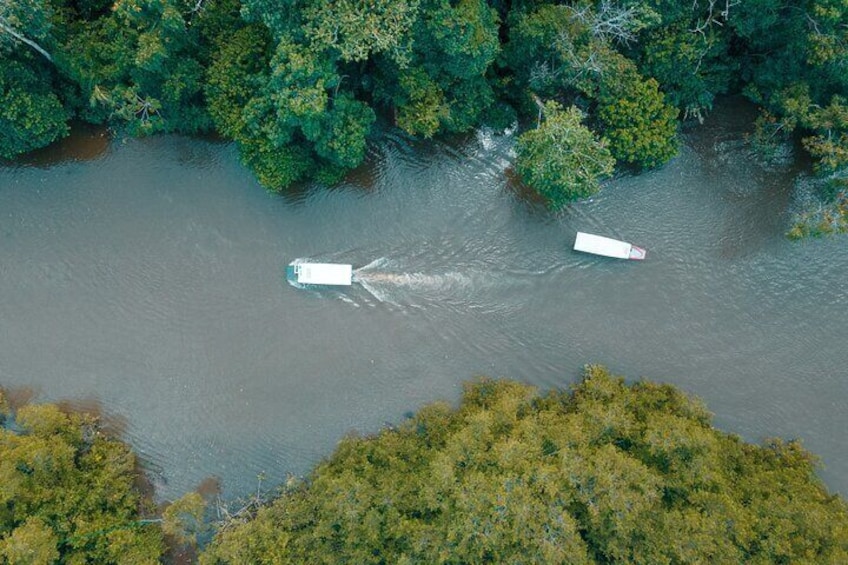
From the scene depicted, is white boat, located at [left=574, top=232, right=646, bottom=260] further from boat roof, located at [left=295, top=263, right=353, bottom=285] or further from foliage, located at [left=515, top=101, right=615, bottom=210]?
boat roof, located at [left=295, top=263, right=353, bottom=285]

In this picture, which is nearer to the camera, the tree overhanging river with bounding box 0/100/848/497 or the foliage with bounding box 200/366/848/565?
the foliage with bounding box 200/366/848/565

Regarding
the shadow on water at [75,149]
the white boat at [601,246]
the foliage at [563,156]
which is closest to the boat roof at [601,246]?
the white boat at [601,246]

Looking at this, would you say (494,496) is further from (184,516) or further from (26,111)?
(26,111)

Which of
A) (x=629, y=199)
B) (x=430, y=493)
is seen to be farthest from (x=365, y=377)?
(x=629, y=199)

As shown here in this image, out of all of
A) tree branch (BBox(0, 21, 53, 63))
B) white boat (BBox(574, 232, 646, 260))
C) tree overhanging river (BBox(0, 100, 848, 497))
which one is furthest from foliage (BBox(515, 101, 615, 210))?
tree branch (BBox(0, 21, 53, 63))

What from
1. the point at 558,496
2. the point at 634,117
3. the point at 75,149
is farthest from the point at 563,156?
the point at 75,149
